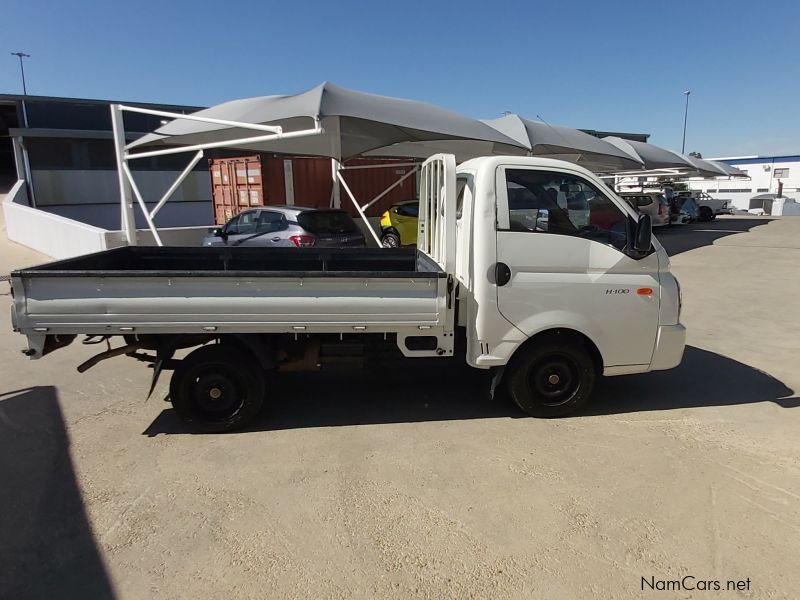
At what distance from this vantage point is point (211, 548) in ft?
9.60

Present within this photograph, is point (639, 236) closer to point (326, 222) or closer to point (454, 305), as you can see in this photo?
point (454, 305)

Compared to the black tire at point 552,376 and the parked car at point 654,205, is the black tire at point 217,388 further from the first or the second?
the parked car at point 654,205

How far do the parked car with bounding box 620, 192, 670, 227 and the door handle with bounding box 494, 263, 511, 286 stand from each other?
66.5ft

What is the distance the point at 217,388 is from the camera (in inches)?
169

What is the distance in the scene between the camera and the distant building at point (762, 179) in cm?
5731

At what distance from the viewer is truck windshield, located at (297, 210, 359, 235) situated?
9867mm

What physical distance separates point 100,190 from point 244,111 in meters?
22.0

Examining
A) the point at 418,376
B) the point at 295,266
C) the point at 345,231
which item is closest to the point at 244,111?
the point at 345,231

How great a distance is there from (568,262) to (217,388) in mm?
3005

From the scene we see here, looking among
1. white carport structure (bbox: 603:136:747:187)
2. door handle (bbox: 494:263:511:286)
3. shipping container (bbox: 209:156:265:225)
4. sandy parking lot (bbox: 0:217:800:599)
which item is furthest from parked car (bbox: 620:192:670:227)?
door handle (bbox: 494:263:511:286)

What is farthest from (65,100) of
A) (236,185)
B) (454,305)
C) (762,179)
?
(762,179)

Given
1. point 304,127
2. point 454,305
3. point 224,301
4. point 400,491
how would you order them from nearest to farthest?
point 400,491, point 224,301, point 454,305, point 304,127

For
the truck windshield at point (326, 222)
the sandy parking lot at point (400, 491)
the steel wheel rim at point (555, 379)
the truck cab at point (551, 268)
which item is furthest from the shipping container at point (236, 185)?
the steel wheel rim at point (555, 379)

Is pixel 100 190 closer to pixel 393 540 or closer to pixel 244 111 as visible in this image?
pixel 244 111
